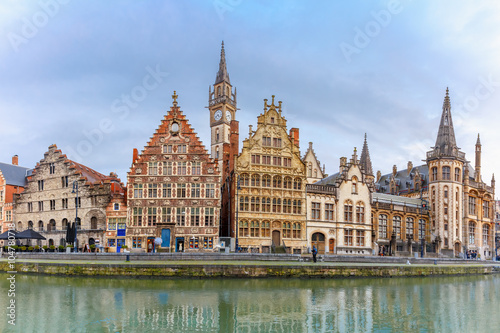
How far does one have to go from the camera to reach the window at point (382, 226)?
62.3 metres

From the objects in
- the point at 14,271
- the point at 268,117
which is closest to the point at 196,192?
the point at 268,117

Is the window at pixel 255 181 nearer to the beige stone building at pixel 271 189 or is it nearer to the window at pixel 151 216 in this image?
the beige stone building at pixel 271 189

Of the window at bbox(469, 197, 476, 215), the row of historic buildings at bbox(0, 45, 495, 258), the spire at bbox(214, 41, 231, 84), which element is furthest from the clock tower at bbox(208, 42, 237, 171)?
the window at bbox(469, 197, 476, 215)

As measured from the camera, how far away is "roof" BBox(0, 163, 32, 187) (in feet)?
209

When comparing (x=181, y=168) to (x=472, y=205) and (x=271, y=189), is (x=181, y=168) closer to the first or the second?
(x=271, y=189)

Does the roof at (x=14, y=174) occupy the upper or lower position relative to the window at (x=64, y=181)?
upper

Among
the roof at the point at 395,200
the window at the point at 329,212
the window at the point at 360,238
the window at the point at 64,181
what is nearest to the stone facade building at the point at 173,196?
the window at the point at 64,181

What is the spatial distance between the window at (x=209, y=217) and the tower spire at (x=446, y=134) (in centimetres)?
3694

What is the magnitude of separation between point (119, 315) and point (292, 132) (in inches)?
1602

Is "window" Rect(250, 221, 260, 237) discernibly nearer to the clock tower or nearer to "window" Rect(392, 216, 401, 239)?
"window" Rect(392, 216, 401, 239)

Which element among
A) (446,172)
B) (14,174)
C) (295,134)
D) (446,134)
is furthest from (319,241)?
(14,174)

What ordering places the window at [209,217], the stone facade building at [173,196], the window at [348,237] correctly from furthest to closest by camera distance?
the window at [348,237]
the window at [209,217]
the stone facade building at [173,196]

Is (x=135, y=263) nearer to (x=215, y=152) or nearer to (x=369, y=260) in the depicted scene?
(x=369, y=260)

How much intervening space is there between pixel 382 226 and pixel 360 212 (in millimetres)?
6083
